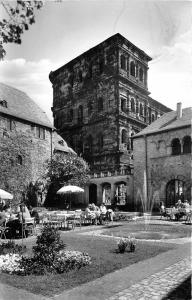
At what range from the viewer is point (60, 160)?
117 ft

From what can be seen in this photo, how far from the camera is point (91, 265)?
27.6 feet

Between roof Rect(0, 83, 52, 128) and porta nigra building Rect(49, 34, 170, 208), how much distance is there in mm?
9181

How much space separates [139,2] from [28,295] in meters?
6.88

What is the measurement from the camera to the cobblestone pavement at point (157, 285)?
599cm

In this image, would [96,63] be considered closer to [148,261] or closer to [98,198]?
[98,198]

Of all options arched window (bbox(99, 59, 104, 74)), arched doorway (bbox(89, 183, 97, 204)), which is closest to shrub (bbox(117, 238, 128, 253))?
arched doorway (bbox(89, 183, 97, 204))

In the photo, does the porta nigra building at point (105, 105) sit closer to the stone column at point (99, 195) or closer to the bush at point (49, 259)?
the stone column at point (99, 195)

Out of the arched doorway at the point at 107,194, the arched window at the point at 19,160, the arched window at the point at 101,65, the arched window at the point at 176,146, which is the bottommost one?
the arched doorway at the point at 107,194

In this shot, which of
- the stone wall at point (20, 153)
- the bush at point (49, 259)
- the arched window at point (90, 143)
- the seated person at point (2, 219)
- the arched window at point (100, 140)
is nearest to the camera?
the bush at point (49, 259)

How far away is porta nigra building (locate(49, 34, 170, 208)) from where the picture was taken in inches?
1700

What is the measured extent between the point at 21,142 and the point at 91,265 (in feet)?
89.6

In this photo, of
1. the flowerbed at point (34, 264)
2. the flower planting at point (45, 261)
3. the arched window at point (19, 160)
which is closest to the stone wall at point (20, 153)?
the arched window at point (19, 160)

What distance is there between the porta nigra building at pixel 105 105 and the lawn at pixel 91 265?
26.7 metres

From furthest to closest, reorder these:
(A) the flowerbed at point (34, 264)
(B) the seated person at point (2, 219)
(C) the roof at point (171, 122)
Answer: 1. (C) the roof at point (171, 122)
2. (B) the seated person at point (2, 219)
3. (A) the flowerbed at point (34, 264)
